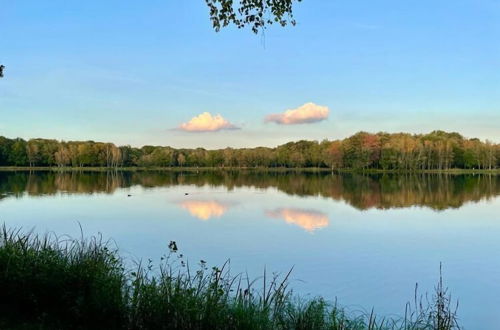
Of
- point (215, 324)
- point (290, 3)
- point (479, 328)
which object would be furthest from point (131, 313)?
point (479, 328)

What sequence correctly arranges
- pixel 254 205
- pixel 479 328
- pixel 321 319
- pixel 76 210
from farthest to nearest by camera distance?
pixel 254 205, pixel 76 210, pixel 479 328, pixel 321 319

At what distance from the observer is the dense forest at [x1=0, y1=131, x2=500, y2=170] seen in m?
84.6

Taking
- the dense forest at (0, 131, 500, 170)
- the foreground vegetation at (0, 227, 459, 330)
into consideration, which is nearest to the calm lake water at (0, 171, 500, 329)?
the foreground vegetation at (0, 227, 459, 330)

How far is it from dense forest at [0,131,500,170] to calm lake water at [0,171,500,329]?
2353 inches

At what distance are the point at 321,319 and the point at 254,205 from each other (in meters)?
20.0

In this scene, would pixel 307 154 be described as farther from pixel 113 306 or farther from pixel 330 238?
pixel 113 306

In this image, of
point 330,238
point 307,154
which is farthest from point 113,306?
point 307,154

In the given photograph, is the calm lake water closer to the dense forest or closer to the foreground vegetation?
the foreground vegetation

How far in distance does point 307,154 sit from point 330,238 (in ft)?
299

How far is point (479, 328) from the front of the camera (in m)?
7.23

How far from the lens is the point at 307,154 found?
10519cm

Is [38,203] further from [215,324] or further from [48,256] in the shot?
[215,324]

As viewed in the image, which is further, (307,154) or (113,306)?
(307,154)

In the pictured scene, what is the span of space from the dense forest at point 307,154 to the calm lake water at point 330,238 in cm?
5975
